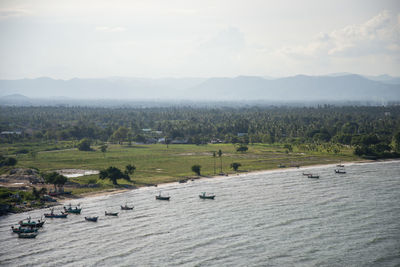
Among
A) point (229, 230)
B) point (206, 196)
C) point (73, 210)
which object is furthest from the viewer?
point (206, 196)

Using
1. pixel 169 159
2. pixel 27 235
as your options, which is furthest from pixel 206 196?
pixel 169 159

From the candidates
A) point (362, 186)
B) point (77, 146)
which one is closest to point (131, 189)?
point (362, 186)

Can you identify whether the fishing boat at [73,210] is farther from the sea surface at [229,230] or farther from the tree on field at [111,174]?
the tree on field at [111,174]

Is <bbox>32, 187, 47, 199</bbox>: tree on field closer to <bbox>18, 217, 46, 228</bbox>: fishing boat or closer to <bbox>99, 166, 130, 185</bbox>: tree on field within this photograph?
<bbox>99, 166, 130, 185</bbox>: tree on field

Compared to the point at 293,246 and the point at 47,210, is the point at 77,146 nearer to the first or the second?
the point at 47,210

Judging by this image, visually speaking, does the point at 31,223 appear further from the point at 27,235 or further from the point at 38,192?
the point at 38,192

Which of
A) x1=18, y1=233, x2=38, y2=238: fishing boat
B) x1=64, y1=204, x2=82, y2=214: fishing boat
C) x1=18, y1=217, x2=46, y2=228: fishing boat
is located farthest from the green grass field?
x1=18, y1=233, x2=38, y2=238: fishing boat
